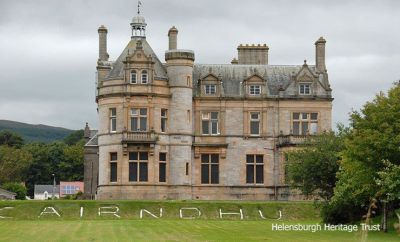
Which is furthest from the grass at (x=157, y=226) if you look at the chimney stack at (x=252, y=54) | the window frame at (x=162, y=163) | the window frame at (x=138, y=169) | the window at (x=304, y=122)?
the chimney stack at (x=252, y=54)

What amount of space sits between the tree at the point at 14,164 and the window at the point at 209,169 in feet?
186

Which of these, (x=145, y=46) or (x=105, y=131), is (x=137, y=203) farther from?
(x=145, y=46)

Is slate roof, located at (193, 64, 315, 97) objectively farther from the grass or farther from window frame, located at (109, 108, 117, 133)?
the grass

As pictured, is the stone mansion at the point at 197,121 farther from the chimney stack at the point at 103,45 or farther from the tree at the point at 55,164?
the tree at the point at 55,164

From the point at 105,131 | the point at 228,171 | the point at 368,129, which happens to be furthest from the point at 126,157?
the point at 368,129

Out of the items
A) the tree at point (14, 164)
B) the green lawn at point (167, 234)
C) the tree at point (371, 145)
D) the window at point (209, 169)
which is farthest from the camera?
the tree at point (14, 164)

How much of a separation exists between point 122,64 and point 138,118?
4.55m

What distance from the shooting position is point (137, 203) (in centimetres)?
5872

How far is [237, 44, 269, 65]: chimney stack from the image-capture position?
3027 inches

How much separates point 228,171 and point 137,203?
45.4ft

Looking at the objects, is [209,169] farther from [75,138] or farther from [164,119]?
[75,138]

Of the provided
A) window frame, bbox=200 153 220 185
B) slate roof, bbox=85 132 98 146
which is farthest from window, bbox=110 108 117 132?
slate roof, bbox=85 132 98 146

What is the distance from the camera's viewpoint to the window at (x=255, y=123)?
7169 cm

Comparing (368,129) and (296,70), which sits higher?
(296,70)
